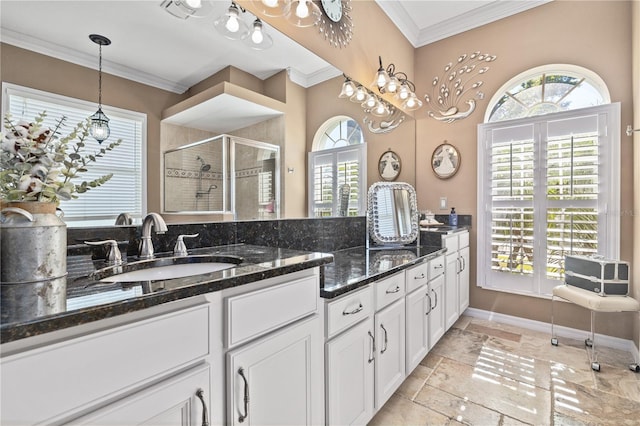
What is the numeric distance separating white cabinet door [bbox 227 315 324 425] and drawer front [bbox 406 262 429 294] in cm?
80

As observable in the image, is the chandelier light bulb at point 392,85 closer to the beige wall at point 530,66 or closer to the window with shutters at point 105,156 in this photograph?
the beige wall at point 530,66

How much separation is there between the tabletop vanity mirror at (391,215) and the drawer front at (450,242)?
9.8 inches

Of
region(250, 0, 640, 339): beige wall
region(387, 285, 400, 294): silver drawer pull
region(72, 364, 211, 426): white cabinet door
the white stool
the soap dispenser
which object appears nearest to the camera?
region(72, 364, 211, 426): white cabinet door

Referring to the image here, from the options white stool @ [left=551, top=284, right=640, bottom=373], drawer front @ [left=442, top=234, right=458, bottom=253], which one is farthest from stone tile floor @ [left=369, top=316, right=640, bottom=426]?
drawer front @ [left=442, top=234, right=458, bottom=253]

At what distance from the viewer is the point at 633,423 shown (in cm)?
158

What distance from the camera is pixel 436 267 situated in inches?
85.6

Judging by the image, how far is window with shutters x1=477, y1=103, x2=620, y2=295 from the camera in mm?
2400

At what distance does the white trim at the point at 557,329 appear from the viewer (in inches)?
93.0

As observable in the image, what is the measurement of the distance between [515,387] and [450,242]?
1.09 metres

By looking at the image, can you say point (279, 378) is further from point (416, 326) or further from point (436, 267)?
point (436, 267)

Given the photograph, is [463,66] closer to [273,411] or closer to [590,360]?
[590,360]

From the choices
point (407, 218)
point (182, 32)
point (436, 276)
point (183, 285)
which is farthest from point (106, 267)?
point (407, 218)

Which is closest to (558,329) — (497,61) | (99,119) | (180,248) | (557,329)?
(557,329)

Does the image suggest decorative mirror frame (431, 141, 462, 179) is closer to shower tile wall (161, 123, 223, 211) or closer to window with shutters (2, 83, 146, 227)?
shower tile wall (161, 123, 223, 211)
